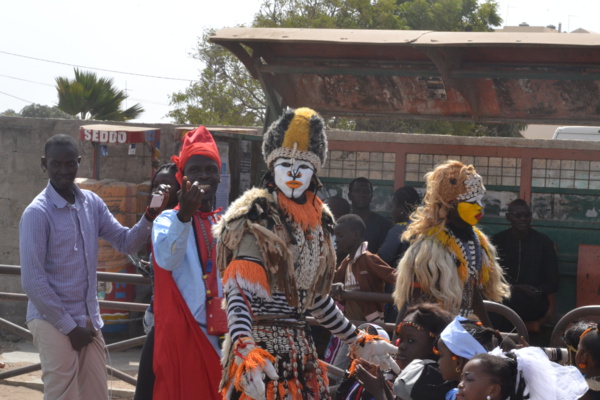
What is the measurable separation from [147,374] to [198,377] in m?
0.32

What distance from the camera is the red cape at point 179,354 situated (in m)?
4.70

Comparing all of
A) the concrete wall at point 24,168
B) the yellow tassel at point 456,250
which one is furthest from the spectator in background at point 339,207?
the concrete wall at point 24,168

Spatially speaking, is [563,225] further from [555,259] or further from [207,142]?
[207,142]

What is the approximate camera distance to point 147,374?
16.0 ft

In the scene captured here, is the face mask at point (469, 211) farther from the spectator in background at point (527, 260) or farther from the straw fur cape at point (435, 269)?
the spectator in background at point (527, 260)

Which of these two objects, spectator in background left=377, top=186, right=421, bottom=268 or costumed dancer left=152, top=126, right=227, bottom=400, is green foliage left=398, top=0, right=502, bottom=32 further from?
costumed dancer left=152, top=126, right=227, bottom=400

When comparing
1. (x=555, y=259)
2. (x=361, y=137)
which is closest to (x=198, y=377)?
(x=555, y=259)

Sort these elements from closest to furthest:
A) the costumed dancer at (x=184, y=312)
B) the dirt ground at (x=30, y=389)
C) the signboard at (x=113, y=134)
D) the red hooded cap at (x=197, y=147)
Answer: the costumed dancer at (x=184, y=312) → the red hooded cap at (x=197, y=147) → the dirt ground at (x=30, y=389) → the signboard at (x=113, y=134)

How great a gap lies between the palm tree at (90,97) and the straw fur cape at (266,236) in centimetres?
1532

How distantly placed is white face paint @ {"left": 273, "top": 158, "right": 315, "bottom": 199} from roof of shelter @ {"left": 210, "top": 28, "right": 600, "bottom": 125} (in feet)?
10.3

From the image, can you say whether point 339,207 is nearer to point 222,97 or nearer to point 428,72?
point 428,72

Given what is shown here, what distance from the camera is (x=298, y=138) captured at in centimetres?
461

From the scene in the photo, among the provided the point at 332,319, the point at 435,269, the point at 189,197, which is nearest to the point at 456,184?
the point at 435,269

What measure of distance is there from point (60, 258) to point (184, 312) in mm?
959
